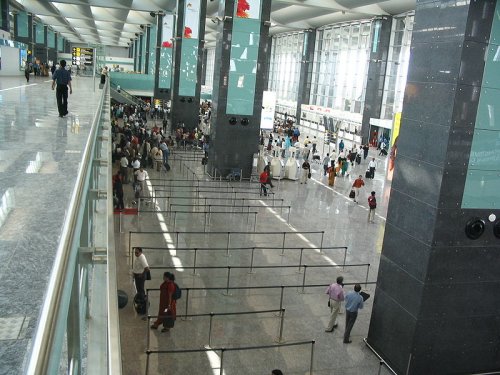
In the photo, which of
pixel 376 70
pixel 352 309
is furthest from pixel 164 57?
pixel 352 309

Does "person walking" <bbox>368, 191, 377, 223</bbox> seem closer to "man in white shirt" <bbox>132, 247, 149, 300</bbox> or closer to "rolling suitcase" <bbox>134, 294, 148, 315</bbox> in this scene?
"man in white shirt" <bbox>132, 247, 149, 300</bbox>

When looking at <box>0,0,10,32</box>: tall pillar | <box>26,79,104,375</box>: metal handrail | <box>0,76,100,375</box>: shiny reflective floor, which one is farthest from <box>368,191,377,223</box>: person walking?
<box>0,0,10,32</box>: tall pillar

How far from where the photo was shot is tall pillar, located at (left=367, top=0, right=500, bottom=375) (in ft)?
24.8

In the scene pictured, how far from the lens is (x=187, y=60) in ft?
117

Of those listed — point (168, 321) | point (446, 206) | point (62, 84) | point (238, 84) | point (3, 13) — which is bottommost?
point (168, 321)

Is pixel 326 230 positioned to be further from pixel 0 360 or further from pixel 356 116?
pixel 356 116

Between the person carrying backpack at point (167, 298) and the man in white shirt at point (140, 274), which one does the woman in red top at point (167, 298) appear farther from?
the man in white shirt at point (140, 274)

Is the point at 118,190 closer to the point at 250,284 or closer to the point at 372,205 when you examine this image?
the point at 250,284

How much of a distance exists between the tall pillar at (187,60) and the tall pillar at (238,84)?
11.1 metres

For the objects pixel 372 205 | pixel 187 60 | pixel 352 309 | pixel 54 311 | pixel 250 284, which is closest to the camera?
pixel 54 311

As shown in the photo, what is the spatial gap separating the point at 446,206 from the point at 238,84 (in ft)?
58.3

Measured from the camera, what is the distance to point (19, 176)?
198 inches

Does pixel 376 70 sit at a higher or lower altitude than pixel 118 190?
higher

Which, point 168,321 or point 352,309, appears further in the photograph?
point 352,309
